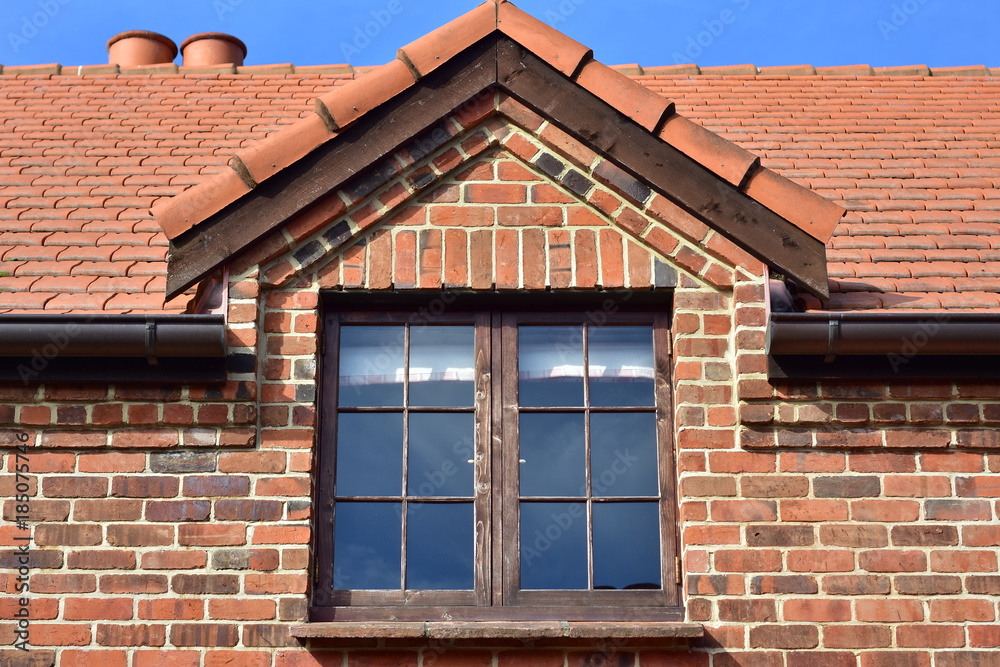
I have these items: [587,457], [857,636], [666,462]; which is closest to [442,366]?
[587,457]

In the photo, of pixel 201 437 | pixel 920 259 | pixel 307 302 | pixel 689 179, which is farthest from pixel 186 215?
pixel 920 259

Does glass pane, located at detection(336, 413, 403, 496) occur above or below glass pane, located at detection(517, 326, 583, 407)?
below

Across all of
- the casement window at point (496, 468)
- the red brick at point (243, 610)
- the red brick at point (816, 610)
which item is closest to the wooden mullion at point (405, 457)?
the casement window at point (496, 468)

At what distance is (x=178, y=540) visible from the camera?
4.77 metres

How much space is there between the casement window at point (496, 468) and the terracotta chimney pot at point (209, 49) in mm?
4665

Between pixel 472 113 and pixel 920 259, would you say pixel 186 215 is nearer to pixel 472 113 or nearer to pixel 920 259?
pixel 472 113

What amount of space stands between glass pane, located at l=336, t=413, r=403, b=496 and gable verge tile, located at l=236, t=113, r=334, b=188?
3.73 feet

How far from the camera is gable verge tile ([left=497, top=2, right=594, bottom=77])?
5.23 m

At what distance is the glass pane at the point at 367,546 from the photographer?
4.90m

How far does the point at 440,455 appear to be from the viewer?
16.6 ft

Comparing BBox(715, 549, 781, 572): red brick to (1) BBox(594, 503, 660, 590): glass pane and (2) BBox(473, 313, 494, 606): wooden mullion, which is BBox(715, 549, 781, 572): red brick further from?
(2) BBox(473, 313, 494, 606): wooden mullion

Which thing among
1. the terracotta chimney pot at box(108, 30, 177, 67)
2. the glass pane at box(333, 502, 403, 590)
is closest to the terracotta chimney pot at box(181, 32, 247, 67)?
the terracotta chimney pot at box(108, 30, 177, 67)

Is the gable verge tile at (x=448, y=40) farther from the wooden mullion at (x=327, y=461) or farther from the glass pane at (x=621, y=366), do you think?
the glass pane at (x=621, y=366)

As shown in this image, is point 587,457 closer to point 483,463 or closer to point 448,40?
point 483,463
